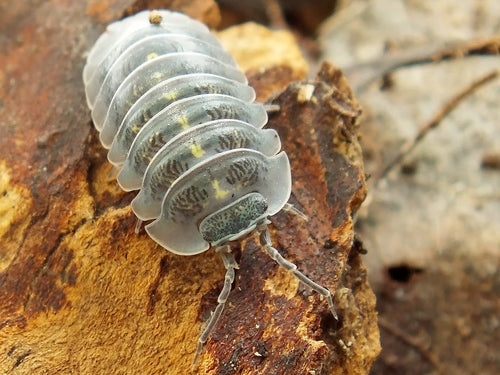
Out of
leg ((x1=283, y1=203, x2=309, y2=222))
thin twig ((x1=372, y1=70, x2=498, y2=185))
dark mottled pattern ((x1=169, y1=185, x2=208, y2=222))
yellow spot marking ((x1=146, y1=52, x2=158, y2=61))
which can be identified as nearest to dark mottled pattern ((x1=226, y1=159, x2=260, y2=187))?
dark mottled pattern ((x1=169, y1=185, x2=208, y2=222))

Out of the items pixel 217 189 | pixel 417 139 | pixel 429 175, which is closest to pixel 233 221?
pixel 217 189

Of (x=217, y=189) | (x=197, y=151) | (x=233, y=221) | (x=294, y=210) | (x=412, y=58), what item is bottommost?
(x=412, y=58)

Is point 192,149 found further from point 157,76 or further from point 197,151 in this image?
point 157,76

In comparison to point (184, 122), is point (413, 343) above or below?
below

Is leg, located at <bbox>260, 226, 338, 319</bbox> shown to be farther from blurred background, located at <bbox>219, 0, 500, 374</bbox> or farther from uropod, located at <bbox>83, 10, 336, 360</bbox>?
blurred background, located at <bbox>219, 0, 500, 374</bbox>

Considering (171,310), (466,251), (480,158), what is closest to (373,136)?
(480,158)

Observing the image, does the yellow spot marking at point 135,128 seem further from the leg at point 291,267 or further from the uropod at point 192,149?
the leg at point 291,267
